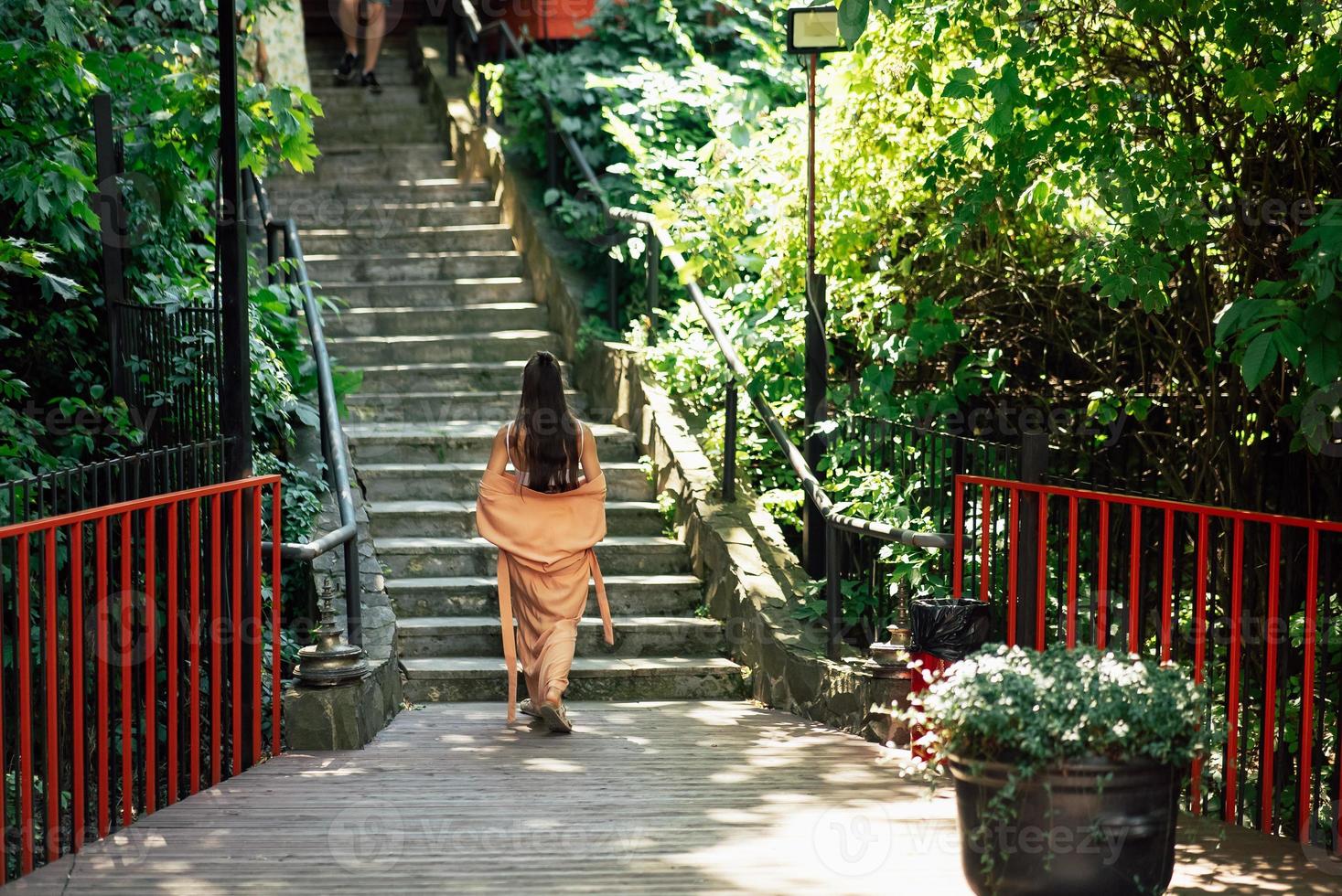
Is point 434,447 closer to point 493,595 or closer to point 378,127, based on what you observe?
point 493,595

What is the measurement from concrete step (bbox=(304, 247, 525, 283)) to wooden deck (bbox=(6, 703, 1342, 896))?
6587 mm

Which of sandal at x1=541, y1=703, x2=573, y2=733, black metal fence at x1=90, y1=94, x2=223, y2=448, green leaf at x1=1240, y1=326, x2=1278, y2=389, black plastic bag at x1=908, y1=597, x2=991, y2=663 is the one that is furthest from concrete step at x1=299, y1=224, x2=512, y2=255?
green leaf at x1=1240, y1=326, x2=1278, y2=389

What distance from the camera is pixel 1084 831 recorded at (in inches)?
159

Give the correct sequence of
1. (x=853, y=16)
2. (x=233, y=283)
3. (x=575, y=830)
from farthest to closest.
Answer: (x=233, y=283) → (x=575, y=830) → (x=853, y=16)

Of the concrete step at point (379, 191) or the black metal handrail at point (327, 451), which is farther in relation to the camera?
the concrete step at point (379, 191)

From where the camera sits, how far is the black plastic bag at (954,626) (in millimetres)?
6066

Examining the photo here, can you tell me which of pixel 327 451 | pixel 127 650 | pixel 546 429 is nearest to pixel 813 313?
pixel 546 429

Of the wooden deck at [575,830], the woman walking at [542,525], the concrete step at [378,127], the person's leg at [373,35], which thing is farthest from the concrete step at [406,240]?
the wooden deck at [575,830]

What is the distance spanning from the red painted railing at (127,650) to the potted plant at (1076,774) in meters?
2.86

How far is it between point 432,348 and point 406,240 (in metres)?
1.96

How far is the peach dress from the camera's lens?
748 centimetres

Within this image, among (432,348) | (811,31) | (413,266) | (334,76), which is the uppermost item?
(334,76)

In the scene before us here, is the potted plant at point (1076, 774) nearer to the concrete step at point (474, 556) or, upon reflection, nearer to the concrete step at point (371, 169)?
the concrete step at point (474, 556)

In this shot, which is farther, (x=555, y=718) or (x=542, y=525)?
(x=542, y=525)
